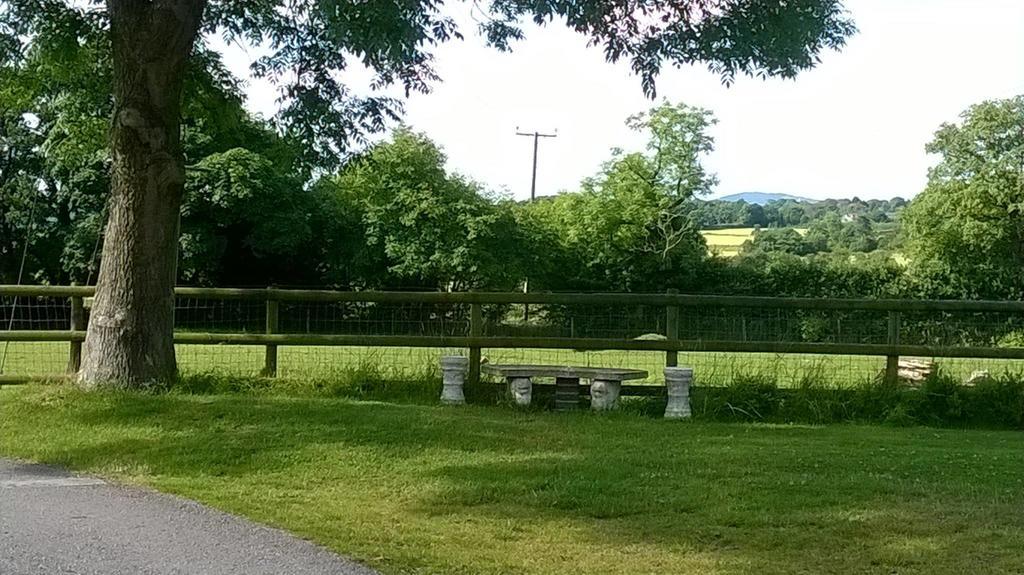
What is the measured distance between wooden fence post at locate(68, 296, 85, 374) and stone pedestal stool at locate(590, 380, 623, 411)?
5.71 m

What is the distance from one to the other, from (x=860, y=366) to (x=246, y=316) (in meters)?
7.47

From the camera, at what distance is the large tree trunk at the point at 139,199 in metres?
10.3

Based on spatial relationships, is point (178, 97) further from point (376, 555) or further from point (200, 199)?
point (200, 199)

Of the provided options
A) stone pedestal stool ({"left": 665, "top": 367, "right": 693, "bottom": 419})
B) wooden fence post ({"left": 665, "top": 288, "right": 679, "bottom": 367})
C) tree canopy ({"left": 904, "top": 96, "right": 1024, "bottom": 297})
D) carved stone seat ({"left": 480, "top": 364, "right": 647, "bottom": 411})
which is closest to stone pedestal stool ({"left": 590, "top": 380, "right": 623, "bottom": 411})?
carved stone seat ({"left": 480, "top": 364, "right": 647, "bottom": 411})

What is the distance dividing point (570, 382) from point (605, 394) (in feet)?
1.27

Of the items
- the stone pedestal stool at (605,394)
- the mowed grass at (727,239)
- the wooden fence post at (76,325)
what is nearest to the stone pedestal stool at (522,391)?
the stone pedestal stool at (605,394)

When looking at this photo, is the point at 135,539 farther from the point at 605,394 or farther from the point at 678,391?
the point at 678,391

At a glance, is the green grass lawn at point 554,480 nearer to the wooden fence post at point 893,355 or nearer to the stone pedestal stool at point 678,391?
the stone pedestal stool at point 678,391

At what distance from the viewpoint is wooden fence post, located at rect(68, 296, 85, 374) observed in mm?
11425

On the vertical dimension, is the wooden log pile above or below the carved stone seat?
above

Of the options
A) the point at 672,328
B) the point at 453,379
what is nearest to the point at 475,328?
the point at 453,379

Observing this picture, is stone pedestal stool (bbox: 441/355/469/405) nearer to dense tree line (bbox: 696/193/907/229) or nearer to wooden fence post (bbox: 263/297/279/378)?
wooden fence post (bbox: 263/297/279/378)

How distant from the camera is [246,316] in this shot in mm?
13141

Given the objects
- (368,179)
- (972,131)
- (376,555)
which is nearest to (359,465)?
(376,555)
